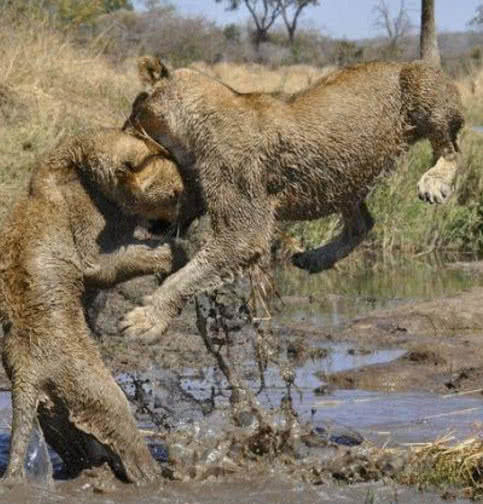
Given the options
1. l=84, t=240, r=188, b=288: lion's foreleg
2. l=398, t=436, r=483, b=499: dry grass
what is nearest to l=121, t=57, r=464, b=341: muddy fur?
l=84, t=240, r=188, b=288: lion's foreleg

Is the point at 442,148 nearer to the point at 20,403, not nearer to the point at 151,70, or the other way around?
the point at 151,70

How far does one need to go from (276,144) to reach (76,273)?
50.4 inches

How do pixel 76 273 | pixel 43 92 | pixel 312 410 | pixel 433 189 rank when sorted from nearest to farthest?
1. pixel 76 273
2. pixel 433 189
3. pixel 312 410
4. pixel 43 92

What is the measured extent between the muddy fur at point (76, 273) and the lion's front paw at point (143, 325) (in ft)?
0.65

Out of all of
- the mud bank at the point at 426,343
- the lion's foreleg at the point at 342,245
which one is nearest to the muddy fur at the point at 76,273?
the lion's foreleg at the point at 342,245

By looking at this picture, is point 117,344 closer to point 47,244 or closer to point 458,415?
point 458,415

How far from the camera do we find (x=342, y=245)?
27.7 ft

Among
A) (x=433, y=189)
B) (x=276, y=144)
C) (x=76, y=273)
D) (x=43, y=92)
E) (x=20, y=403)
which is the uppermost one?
(x=276, y=144)

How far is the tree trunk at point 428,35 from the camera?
886cm

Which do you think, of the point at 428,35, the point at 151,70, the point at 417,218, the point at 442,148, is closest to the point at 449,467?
the point at 442,148

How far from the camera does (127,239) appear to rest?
7.48 meters

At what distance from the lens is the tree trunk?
8.86 metres

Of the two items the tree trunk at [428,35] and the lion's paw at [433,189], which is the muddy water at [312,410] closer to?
the lion's paw at [433,189]

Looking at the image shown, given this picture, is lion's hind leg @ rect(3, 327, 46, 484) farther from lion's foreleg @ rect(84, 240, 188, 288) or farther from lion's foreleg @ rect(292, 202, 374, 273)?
lion's foreleg @ rect(292, 202, 374, 273)
